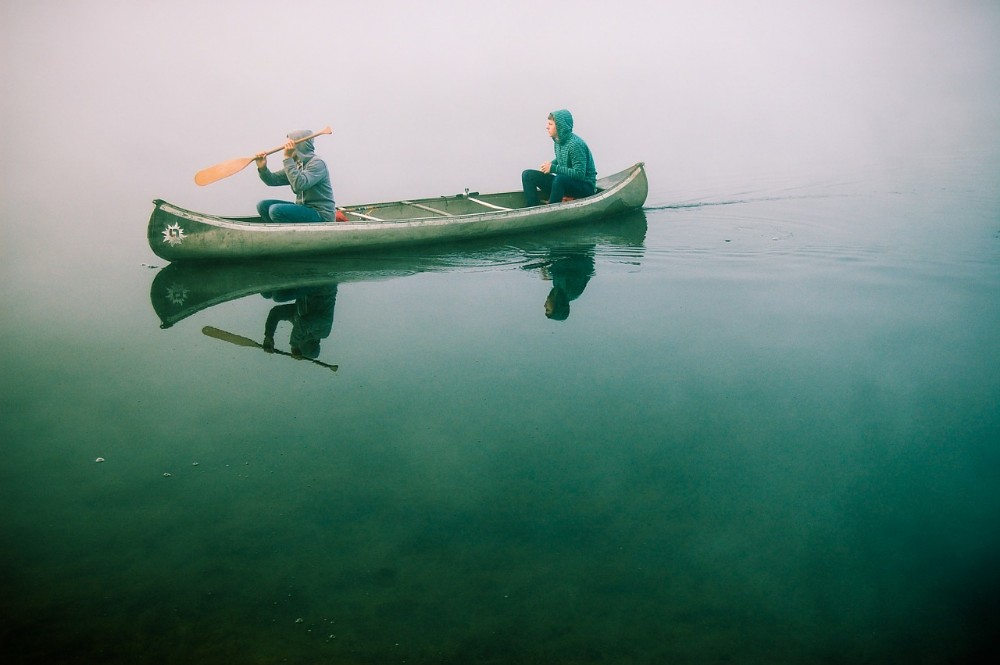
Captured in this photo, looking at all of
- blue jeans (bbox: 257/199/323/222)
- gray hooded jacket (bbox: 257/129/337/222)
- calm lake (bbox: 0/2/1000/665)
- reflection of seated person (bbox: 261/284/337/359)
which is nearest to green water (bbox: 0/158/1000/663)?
calm lake (bbox: 0/2/1000/665)

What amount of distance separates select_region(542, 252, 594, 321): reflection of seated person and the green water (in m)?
0.22

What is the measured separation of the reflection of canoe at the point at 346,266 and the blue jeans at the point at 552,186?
0.51 m

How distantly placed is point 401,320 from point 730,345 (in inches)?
111

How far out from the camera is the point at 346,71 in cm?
3447

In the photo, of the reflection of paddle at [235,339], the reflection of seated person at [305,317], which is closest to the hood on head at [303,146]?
the reflection of seated person at [305,317]

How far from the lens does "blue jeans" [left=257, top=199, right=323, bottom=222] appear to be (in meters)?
7.83

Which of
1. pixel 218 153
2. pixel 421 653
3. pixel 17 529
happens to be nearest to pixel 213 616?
pixel 421 653

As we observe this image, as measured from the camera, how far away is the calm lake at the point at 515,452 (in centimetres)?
285

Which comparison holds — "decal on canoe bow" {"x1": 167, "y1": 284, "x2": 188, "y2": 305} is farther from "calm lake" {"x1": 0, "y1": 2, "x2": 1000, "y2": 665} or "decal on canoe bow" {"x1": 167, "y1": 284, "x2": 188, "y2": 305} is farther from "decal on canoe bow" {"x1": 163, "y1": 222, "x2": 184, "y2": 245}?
"decal on canoe bow" {"x1": 163, "y1": 222, "x2": 184, "y2": 245}

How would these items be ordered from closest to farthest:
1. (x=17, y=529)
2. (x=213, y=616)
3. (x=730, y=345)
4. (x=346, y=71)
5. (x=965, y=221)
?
1. (x=213, y=616)
2. (x=17, y=529)
3. (x=730, y=345)
4. (x=965, y=221)
5. (x=346, y=71)

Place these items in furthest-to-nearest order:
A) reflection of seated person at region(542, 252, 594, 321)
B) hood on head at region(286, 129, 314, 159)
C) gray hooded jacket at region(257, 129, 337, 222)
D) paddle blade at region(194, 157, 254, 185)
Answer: paddle blade at region(194, 157, 254, 185) → gray hooded jacket at region(257, 129, 337, 222) → hood on head at region(286, 129, 314, 159) → reflection of seated person at region(542, 252, 594, 321)

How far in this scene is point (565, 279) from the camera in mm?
7754

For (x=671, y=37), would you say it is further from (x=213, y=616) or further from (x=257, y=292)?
(x=213, y=616)

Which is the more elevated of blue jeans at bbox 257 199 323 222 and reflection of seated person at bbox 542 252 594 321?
blue jeans at bbox 257 199 323 222
